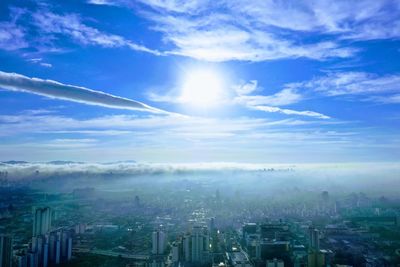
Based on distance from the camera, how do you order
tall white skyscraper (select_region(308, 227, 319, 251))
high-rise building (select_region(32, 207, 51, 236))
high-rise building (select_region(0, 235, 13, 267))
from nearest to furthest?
high-rise building (select_region(0, 235, 13, 267)), tall white skyscraper (select_region(308, 227, 319, 251)), high-rise building (select_region(32, 207, 51, 236))

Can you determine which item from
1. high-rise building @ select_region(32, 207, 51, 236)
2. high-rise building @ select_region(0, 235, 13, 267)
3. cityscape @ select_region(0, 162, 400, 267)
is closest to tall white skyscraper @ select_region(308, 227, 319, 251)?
cityscape @ select_region(0, 162, 400, 267)

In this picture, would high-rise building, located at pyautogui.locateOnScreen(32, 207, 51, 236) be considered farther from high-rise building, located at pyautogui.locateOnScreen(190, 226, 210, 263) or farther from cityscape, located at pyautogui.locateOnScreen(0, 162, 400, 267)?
high-rise building, located at pyautogui.locateOnScreen(190, 226, 210, 263)

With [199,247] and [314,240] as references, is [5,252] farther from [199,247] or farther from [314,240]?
[314,240]

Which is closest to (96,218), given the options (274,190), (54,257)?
(54,257)

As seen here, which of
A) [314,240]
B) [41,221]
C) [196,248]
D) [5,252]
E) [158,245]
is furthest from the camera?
[41,221]

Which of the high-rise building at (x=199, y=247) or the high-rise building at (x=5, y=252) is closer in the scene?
the high-rise building at (x=5, y=252)

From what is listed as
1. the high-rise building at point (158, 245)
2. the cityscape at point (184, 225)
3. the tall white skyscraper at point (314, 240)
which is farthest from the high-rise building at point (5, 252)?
the tall white skyscraper at point (314, 240)

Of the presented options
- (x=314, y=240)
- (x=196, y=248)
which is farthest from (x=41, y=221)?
(x=314, y=240)

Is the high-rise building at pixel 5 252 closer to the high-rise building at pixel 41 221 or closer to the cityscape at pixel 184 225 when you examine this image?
the cityscape at pixel 184 225

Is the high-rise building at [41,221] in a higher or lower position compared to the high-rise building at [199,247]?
higher
